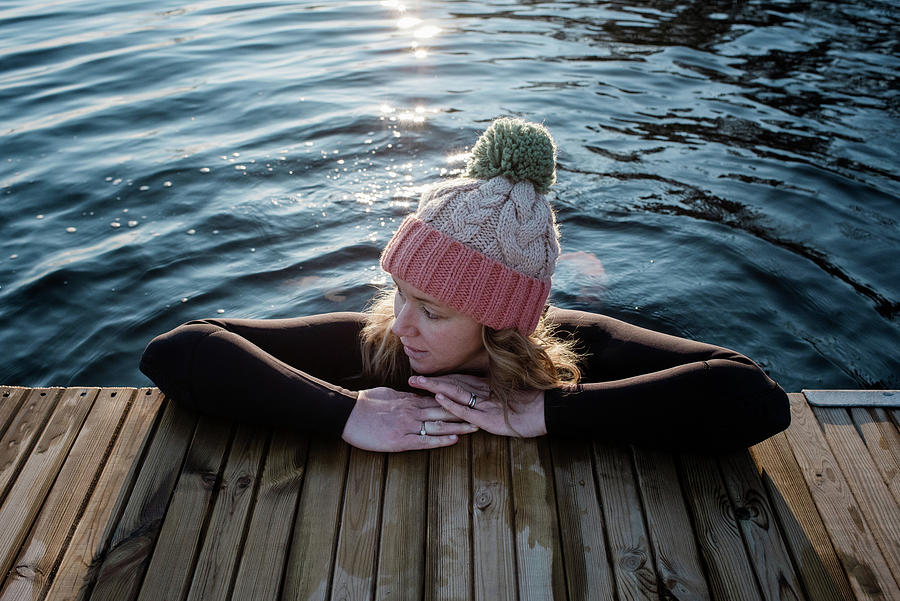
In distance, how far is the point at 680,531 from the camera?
2.77 meters

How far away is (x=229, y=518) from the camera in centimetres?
278

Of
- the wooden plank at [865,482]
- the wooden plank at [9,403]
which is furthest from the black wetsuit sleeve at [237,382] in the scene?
the wooden plank at [865,482]

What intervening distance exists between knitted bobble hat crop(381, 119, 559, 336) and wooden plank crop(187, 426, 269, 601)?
0.99m

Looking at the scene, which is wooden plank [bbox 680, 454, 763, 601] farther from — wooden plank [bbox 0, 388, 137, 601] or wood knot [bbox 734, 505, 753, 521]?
wooden plank [bbox 0, 388, 137, 601]

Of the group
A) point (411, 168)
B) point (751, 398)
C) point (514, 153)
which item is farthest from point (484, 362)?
point (411, 168)

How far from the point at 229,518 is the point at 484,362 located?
4.10 feet

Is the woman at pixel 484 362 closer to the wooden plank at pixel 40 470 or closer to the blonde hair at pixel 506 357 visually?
the blonde hair at pixel 506 357

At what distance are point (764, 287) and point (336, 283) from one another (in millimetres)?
3220

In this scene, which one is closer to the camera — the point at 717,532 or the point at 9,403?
the point at 717,532

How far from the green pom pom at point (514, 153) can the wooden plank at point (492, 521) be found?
44.2 inches

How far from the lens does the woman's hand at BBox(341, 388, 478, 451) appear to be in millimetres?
3039

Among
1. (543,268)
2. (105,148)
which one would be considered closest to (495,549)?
(543,268)

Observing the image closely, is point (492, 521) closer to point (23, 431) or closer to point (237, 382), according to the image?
point (237, 382)

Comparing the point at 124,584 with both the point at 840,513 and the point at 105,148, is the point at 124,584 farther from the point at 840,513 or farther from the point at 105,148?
the point at 105,148
